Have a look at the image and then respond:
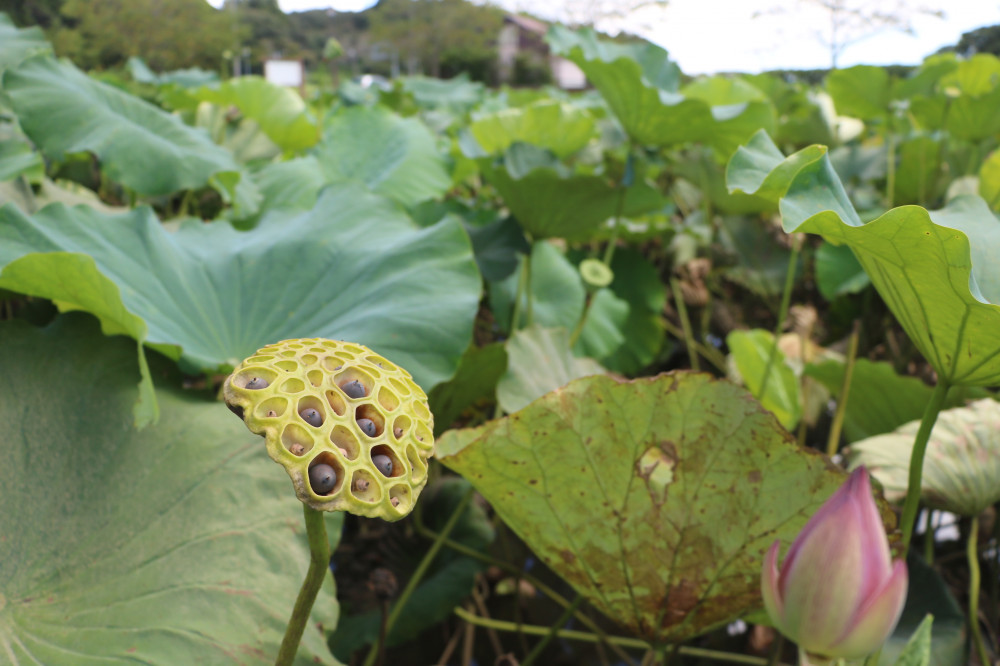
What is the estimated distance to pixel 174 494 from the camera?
52 centimetres

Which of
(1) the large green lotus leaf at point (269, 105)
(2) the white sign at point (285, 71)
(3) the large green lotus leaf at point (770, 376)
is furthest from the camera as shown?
(2) the white sign at point (285, 71)

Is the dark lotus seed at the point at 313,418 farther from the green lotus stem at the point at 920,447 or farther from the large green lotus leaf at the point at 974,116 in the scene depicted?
the large green lotus leaf at the point at 974,116

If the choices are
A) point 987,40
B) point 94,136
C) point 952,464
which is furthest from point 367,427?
point 987,40

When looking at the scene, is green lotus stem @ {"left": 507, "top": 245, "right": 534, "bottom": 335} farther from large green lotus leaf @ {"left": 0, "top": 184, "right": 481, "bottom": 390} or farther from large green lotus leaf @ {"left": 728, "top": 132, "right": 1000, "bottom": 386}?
large green lotus leaf @ {"left": 728, "top": 132, "right": 1000, "bottom": 386}

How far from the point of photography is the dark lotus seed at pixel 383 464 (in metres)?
0.30

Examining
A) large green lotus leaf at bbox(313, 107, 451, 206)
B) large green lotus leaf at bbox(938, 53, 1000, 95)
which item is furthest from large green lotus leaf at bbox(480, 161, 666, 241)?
large green lotus leaf at bbox(938, 53, 1000, 95)

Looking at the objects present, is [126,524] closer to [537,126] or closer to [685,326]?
[537,126]

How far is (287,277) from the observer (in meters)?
0.72

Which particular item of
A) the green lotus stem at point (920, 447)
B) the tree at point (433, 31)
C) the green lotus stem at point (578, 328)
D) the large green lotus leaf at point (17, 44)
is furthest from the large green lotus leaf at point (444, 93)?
the tree at point (433, 31)

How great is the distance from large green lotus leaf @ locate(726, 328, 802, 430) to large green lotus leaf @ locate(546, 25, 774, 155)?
336mm

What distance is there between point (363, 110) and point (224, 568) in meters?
1.09

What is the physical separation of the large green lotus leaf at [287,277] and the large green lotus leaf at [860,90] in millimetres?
1472

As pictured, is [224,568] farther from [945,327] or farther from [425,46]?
[425,46]

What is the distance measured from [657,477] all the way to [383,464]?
10.9 inches
